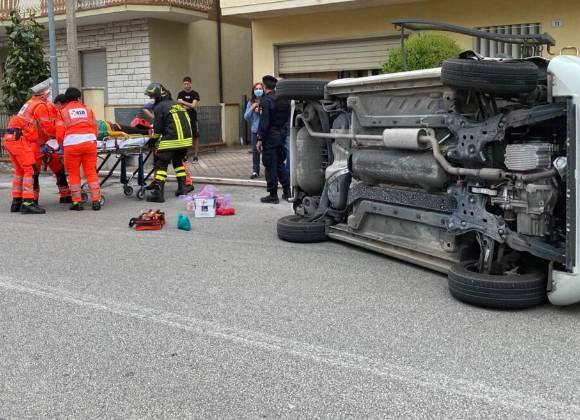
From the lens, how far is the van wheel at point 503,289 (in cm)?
468

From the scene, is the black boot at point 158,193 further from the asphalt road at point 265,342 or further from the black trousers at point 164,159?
the asphalt road at point 265,342

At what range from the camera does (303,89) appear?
7.11 metres

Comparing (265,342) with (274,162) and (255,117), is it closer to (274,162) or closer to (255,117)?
(274,162)

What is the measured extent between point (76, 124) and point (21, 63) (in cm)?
894

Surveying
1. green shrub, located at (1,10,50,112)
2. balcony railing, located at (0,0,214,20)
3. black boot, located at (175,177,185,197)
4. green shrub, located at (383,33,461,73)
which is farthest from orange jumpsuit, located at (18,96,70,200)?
balcony railing, located at (0,0,214,20)

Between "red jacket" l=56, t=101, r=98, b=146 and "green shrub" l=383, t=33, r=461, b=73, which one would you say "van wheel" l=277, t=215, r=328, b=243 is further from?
"green shrub" l=383, t=33, r=461, b=73

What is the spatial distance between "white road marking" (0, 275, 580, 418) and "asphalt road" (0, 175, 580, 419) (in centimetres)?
1

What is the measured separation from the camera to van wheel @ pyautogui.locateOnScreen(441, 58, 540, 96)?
461 cm

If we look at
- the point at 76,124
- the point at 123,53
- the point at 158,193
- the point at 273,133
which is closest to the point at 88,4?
the point at 123,53

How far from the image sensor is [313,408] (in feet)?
11.0

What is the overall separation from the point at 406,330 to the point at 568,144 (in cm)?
161

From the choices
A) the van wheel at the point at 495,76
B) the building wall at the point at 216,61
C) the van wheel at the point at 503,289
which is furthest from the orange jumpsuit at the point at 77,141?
the building wall at the point at 216,61

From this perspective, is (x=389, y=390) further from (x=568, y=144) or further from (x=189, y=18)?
(x=189, y=18)

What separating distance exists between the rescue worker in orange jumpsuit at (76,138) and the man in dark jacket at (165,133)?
1.12 metres
